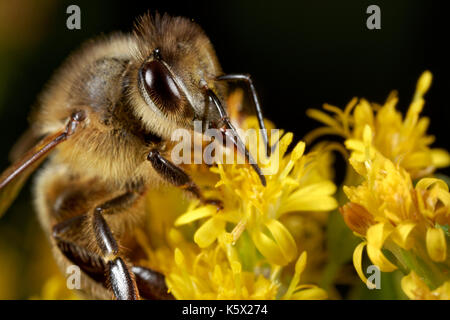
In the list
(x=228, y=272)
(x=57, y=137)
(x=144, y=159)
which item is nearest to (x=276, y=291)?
(x=228, y=272)

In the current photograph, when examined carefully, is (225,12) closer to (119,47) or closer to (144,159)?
(119,47)

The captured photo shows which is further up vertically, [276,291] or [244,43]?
[244,43]

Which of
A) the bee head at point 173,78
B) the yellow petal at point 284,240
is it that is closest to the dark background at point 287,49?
the bee head at point 173,78

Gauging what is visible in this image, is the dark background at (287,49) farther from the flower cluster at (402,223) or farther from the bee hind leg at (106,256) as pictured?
the flower cluster at (402,223)

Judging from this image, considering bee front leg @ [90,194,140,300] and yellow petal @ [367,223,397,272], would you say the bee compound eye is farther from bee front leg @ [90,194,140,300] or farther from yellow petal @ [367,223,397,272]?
yellow petal @ [367,223,397,272]

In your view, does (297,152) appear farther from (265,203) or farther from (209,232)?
(209,232)

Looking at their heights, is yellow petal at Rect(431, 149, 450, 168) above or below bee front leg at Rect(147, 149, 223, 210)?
below

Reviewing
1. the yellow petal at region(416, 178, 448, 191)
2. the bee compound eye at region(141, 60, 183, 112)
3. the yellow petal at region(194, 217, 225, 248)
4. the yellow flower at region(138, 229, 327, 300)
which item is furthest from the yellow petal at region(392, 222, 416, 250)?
the bee compound eye at region(141, 60, 183, 112)
